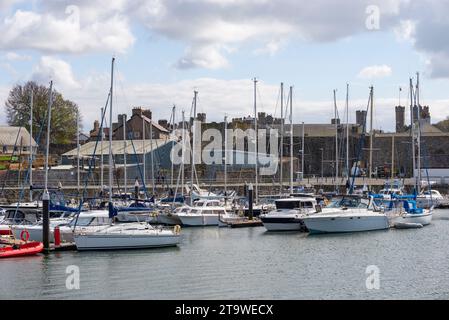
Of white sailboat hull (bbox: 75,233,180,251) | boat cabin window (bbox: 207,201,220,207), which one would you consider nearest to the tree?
boat cabin window (bbox: 207,201,220,207)

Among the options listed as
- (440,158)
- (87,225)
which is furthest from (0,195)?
(440,158)

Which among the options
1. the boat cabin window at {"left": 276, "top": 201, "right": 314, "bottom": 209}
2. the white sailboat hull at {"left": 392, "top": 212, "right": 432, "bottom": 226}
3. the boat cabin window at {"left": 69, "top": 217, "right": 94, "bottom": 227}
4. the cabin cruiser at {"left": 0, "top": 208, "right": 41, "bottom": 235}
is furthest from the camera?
the white sailboat hull at {"left": 392, "top": 212, "right": 432, "bottom": 226}

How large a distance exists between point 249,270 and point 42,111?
67.7m

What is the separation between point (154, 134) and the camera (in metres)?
91.1

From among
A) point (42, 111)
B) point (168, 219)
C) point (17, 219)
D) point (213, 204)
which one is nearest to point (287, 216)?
point (213, 204)

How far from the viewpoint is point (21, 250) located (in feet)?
111

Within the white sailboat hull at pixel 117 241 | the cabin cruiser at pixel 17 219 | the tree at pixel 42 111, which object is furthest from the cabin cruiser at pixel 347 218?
the tree at pixel 42 111

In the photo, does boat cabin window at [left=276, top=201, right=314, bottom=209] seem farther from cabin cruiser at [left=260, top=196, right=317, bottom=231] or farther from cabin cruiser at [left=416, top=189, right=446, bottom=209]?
cabin cruiser at [left=416, top=189, right=446, bottom=209]

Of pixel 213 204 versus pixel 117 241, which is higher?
pixel 213 204

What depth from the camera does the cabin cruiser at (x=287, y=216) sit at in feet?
148

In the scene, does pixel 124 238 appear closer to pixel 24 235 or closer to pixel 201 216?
pixel 24 235

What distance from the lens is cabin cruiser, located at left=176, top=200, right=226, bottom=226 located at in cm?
5050

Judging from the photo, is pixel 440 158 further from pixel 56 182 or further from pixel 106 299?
pixel 106 299

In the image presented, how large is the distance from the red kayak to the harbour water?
53cm
